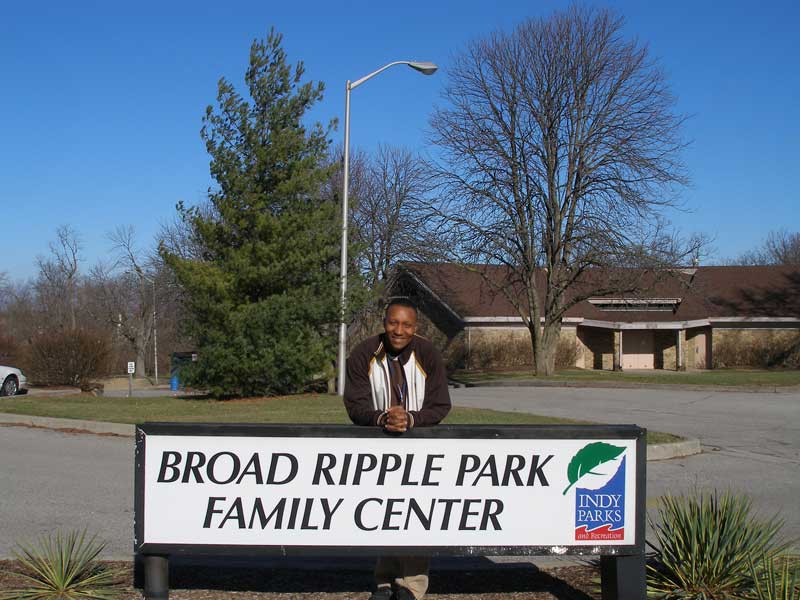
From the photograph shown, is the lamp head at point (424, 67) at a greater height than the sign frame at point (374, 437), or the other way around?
the lamp head at point (424, 67)

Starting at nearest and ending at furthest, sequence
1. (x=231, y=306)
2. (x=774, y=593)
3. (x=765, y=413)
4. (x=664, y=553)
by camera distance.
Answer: (x=774, y=593) < (x=664, y=553) < (x=765, y=413) < (x=231, y=306)

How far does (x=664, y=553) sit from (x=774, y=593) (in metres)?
0.78

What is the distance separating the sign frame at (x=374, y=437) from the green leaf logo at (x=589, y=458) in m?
0.06

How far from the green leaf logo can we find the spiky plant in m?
0.99

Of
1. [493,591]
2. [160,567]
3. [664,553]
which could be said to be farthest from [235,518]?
[664,553]

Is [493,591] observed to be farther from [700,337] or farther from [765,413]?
[700,337]

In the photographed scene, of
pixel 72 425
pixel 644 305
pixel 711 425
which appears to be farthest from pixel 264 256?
pixel 644 305

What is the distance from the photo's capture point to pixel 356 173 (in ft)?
150

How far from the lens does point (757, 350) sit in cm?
4462

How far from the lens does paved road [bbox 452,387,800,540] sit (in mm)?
9716

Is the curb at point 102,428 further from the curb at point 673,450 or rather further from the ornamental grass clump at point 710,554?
the ornamental grass clump at point 710,554

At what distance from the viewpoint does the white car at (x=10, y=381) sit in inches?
1101

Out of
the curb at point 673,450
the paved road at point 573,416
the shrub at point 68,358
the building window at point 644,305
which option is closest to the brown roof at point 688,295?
the building window at point 644,305

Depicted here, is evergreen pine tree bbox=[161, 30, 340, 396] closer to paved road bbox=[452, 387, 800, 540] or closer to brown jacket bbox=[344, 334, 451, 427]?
paved road bbox=[452, 387, 800, 540]
